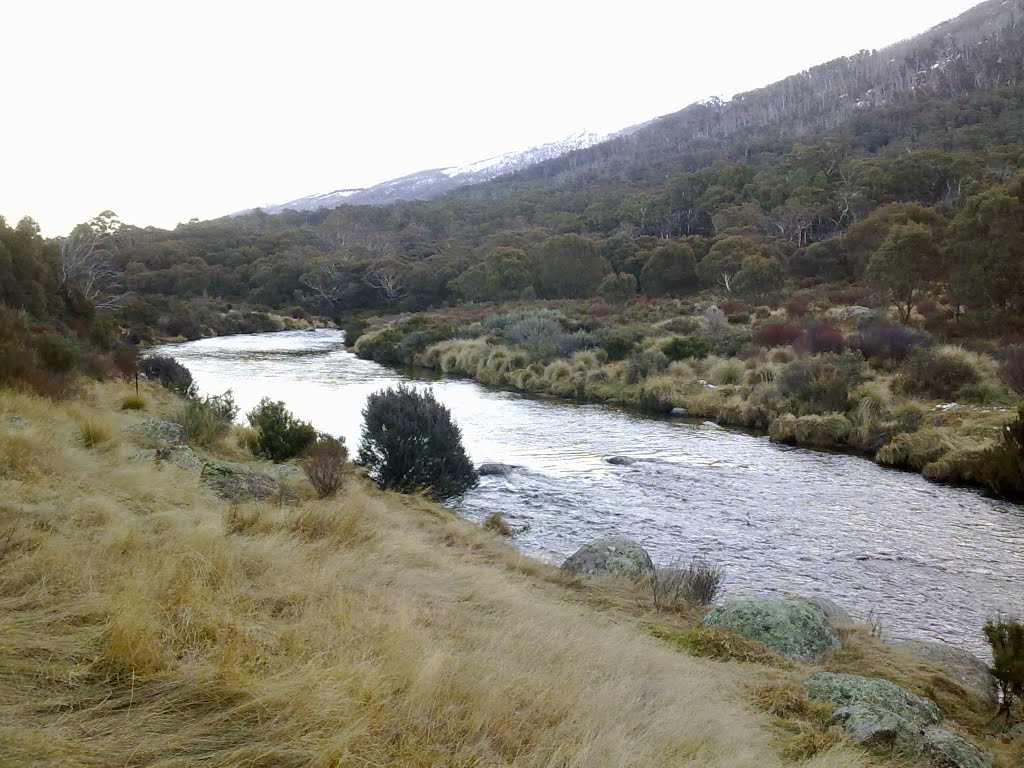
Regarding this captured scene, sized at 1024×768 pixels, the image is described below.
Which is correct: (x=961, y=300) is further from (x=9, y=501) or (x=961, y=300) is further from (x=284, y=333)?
(x=284, y=333)

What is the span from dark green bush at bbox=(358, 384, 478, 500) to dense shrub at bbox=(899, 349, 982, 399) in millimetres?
11921

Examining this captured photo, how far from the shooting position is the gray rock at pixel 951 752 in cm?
414

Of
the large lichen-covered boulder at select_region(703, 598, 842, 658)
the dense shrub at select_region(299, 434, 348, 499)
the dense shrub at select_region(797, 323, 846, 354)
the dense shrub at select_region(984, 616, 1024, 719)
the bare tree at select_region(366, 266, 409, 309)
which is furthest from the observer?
the bare tree at select_region(366, 266, 409, 309)

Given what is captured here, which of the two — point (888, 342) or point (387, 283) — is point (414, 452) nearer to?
point (888, 342)

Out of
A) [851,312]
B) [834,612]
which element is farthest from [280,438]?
[851,312]

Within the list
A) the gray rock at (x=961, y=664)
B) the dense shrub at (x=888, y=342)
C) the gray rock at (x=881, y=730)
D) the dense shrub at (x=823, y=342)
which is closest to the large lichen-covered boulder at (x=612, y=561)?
the gray rock at (x=961, y=664)

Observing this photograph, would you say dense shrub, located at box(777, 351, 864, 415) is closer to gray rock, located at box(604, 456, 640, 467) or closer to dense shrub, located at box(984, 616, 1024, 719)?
gray rock, located at box(604, 456, 640, 467)

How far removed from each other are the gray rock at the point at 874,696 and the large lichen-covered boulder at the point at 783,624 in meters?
0.82

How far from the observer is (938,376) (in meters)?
17.5

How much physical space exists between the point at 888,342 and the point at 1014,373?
4.65 meters

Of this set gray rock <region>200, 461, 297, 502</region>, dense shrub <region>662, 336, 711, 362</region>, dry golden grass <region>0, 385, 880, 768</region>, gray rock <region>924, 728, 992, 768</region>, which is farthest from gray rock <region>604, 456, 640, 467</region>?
dense shrub <region>662, 336, 711, 362</region>

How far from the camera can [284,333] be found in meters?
53.4

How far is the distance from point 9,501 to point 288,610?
2292mm

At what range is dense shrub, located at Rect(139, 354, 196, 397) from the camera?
1961 centimetres
